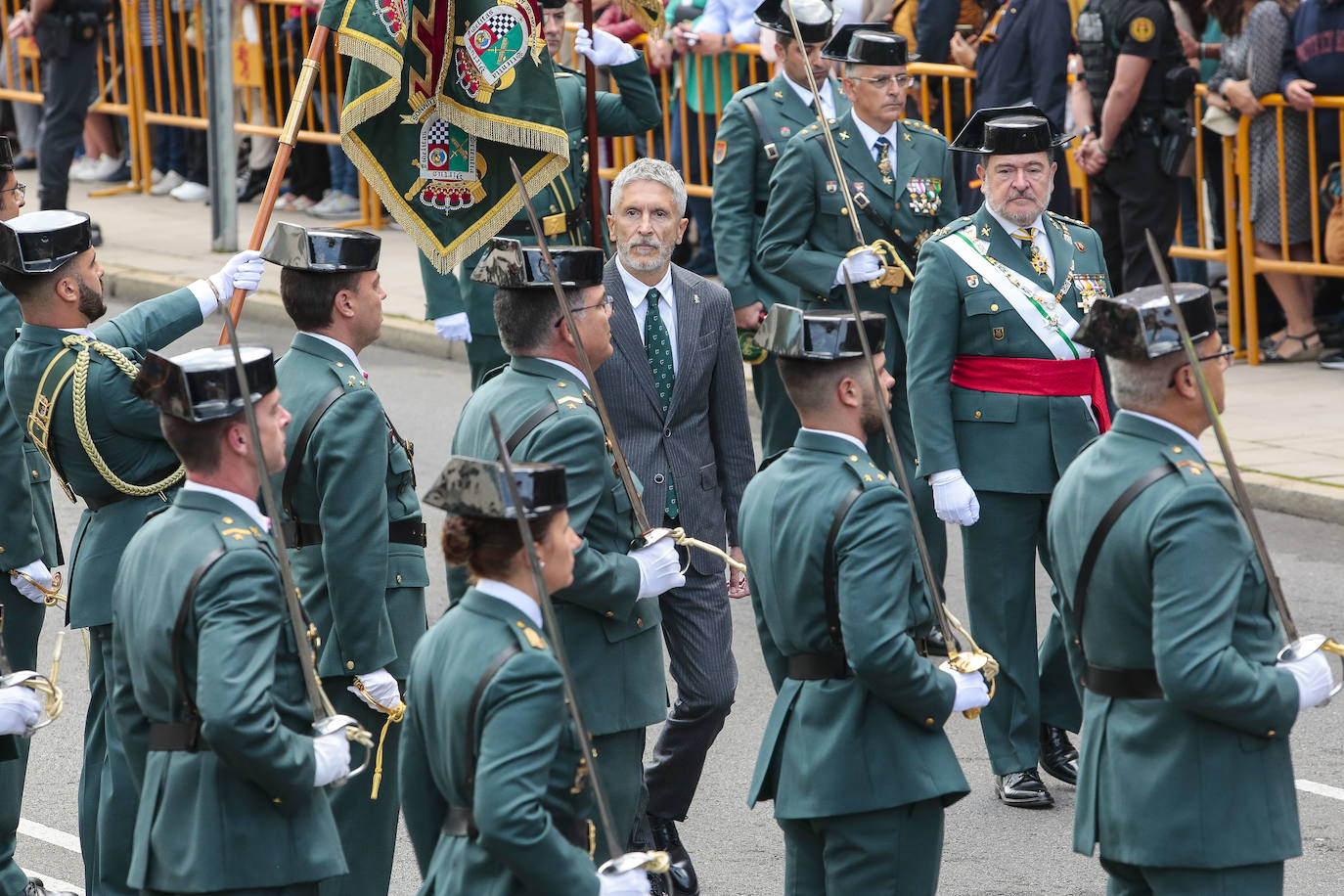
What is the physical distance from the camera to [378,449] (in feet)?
17.9

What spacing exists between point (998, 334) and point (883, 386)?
1.96m

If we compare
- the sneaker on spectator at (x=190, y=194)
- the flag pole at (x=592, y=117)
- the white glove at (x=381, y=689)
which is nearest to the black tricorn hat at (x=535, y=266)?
the white glove at (x=381, y=689)

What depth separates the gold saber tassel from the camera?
18.0 ft

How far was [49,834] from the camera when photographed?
263 inches

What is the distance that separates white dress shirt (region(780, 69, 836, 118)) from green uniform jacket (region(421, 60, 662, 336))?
736 millimetres

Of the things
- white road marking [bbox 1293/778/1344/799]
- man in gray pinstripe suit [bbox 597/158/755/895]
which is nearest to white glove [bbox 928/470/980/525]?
man in gray pinstripe suit [bbox 597/158/755/895]

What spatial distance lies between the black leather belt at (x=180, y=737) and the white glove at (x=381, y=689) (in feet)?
3.51

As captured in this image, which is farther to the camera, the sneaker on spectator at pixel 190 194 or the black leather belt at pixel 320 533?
the sneaker on spectator at pixel 190 194

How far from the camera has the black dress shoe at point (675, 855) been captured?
6.13m

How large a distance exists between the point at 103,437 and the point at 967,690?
2395mm

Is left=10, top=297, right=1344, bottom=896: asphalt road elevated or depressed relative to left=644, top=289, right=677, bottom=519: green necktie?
depressed

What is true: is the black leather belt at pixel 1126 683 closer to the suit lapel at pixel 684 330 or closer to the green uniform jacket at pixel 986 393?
the suit lapel at pixel 684 330

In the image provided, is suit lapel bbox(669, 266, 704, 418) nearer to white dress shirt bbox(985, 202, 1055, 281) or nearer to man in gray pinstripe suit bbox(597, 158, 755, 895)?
man in gray pinstripe suit bbox(597, 158, 755, 895)

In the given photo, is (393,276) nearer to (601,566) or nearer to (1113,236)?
(1113,236)
